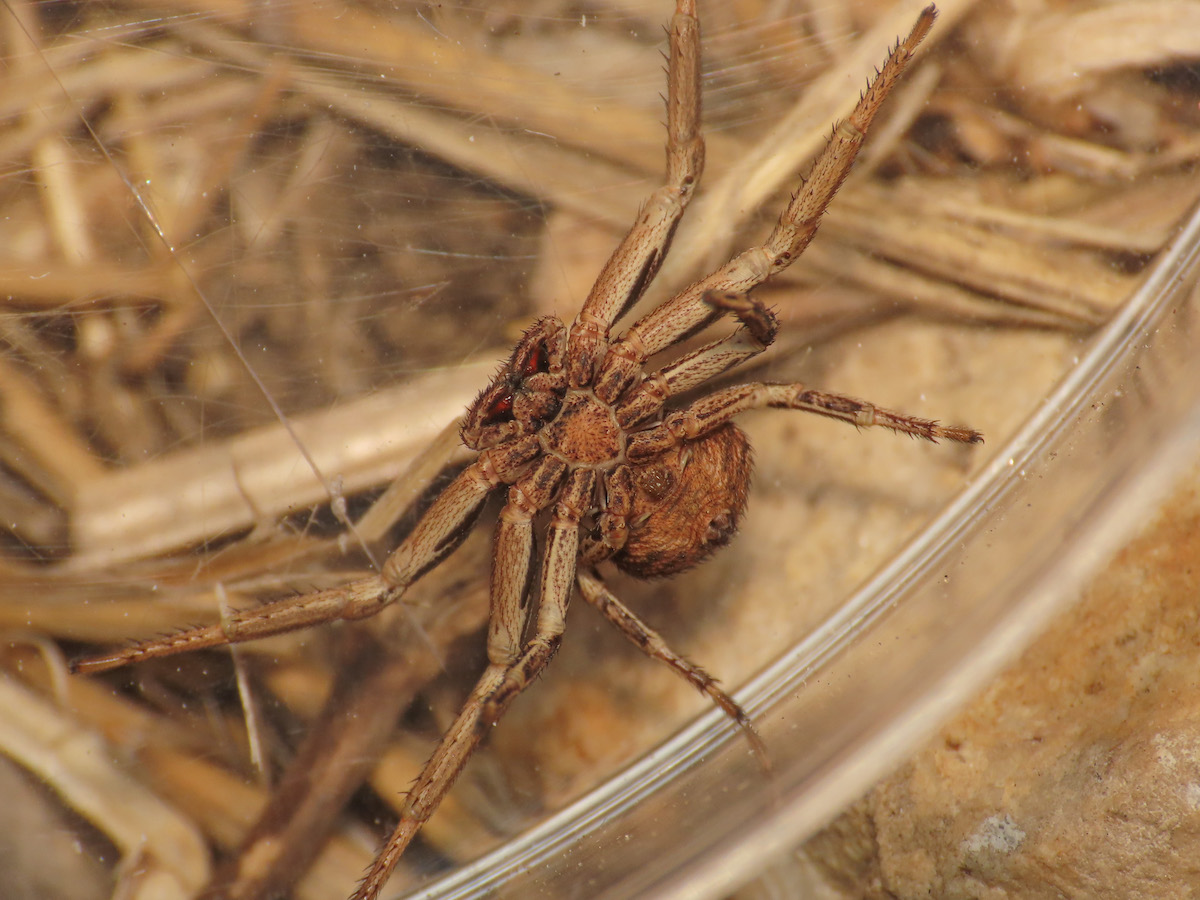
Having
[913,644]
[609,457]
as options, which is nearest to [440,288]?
[609,457]

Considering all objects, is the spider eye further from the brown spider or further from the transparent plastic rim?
the transparent plastic rim

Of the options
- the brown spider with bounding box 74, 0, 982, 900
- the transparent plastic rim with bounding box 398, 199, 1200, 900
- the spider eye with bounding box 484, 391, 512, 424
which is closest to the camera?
the brown spider with bounding box 74, 0, 982, 900

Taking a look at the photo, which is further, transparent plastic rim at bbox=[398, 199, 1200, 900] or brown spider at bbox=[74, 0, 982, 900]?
transparent plastic rim at bbox=[398, 199, 1200, 900]

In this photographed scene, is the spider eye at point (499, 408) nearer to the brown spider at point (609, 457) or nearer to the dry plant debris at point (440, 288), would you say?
the brown spider at point (609, 457)

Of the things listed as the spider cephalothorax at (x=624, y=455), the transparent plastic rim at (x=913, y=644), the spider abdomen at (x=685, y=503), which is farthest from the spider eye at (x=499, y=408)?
the transparent plastic rim at (x=913, y=644)

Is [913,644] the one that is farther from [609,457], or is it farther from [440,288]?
[440,288]

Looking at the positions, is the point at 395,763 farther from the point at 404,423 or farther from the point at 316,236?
the point at 316,236

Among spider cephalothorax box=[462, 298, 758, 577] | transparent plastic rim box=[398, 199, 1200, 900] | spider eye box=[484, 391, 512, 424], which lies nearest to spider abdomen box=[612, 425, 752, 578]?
spider cephalothorax box=[462, 298, 758, 577]
